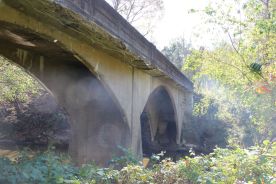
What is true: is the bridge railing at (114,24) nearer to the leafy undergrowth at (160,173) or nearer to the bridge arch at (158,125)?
the leafy undergrowth at (160,173)

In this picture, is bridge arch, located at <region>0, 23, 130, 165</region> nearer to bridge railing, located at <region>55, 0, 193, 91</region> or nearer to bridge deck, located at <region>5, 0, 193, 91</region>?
bridge deck, located at <region>5, 0, 193, 91</region>

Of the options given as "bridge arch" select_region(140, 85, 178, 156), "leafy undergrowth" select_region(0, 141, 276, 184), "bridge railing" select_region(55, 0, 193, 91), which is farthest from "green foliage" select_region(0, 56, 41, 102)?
"leafy undergrowth" select_region(0, 141, 276, 184)

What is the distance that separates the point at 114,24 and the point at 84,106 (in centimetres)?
318

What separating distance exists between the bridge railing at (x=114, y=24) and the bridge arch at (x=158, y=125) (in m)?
7.08

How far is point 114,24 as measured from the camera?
16.9ft

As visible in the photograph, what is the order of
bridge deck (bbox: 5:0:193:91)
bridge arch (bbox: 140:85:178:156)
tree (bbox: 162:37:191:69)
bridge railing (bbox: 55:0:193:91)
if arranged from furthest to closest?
tree (bbox: 162:37:191:69) < bridge arch (bbox: 140:85:178:156) < bridge railing (bbox: 55:0:193:91) < bridge deck (bbox: 5:0:193:91)

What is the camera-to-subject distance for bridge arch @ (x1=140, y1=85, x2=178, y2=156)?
15305 mm

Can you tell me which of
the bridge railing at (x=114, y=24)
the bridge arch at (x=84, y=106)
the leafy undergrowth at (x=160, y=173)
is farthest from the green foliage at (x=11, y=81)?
the leafy undergrowth at (x=160, y=173)

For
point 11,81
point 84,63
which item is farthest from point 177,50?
point 84,63

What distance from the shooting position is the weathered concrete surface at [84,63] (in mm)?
4199

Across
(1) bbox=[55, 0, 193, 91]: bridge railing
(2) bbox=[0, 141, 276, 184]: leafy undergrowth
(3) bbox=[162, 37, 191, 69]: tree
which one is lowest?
(2) bbox=[0, 141, 276, 184]: leafy undergrowth

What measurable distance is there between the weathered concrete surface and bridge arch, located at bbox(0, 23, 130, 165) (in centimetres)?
2

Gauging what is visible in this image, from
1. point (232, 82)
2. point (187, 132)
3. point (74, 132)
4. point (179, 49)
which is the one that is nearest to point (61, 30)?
point (74, 132)

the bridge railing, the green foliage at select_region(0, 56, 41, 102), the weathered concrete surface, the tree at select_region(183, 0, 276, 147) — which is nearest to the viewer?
the bridge railing
